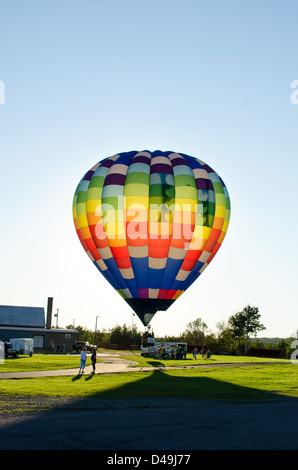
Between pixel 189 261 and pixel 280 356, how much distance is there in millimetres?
52328

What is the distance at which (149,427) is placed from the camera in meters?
14.6

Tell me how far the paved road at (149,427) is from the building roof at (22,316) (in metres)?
72.6

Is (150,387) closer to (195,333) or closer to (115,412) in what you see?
(115,412)

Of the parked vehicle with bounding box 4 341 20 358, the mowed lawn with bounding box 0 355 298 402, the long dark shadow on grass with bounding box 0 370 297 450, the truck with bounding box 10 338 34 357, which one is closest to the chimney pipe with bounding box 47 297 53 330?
the truck with bounding box 10 338 34 357

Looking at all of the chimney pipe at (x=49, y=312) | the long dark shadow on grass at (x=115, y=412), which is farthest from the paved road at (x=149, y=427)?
the chimney pipe at (x=49, y=312)

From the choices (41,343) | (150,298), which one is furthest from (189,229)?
(41,343)

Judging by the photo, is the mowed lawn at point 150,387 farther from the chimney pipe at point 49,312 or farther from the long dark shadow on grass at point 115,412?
the chimney pipe at point 49,312

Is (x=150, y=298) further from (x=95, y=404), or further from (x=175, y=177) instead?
(x=95, y=404)

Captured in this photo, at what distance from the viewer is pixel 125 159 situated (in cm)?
4284

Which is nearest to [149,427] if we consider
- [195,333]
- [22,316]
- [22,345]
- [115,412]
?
[115,412]

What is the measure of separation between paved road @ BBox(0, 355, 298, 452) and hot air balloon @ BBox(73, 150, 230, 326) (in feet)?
68.0

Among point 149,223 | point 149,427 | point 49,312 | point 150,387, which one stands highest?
point 149,223

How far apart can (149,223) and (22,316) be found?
5773 cm

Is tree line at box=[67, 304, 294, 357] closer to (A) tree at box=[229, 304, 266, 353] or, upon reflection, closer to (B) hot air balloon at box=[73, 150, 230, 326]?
(A) tree at box=[229, 304, 266, 353]
